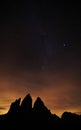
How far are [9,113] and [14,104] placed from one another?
31.6ft

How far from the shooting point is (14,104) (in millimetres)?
139875

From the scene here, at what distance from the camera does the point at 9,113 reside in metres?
132

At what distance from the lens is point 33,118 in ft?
423

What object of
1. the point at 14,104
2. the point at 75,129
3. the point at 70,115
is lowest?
the point at 75,129

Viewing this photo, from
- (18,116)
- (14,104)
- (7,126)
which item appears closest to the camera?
(7,126)

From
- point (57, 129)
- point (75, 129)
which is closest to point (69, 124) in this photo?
point (75, 129)

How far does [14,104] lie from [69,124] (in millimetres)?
45423

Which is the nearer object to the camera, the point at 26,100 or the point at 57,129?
the point at 57,129

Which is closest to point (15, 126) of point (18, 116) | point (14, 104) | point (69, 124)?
point (18, 116)

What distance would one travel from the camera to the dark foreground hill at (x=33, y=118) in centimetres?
11773

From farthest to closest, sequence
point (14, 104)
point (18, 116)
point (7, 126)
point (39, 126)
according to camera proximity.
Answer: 1. point (14, 104)
2. point (18, 116)
3. point (39, 126)
4. point (7, 126)

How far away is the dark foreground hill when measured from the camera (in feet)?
386

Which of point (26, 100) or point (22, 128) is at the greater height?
point (26, 100)

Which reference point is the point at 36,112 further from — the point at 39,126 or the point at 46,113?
the point at 39,126
